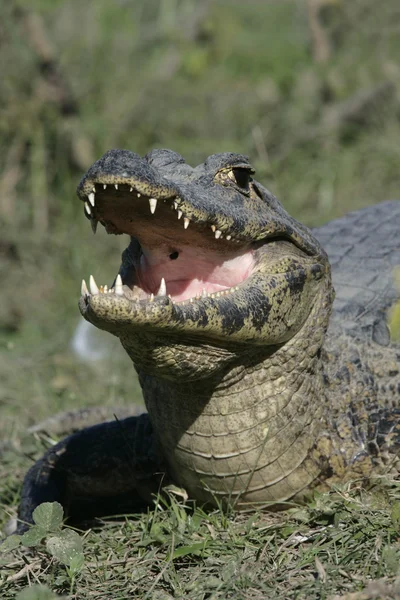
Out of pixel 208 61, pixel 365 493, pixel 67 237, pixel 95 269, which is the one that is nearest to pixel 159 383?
pixel 365 493

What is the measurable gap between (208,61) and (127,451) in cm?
874

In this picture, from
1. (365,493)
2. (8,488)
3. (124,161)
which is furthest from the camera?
(8,488)

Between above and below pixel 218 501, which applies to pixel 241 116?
above

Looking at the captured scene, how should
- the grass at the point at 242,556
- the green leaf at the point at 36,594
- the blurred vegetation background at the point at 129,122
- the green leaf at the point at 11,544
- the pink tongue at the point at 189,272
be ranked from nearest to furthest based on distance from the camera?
the green leaf at the point at 36,594 → the grass at the point at 242,556 → the green leaf at the point at 11,544 → the pink tongue at the point at 189,272 → the blurred vegetation background at the point at 129,122

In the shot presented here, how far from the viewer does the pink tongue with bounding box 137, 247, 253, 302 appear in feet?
9.59

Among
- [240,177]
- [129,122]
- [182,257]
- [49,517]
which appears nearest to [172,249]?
[182,257]

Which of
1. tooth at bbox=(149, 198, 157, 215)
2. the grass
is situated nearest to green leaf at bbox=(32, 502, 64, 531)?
the grass

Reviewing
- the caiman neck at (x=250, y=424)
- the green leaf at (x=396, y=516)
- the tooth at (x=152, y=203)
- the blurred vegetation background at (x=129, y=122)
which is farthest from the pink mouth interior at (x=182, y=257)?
the blurred vegetation background at (x=129, y=122)

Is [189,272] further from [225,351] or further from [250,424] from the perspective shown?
[250,424]

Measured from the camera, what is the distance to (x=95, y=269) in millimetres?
7270

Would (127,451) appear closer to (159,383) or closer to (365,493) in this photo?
(159,383)

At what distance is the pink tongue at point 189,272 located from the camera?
2.92 metres

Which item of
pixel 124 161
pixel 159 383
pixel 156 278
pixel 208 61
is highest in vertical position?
pixel 208 61

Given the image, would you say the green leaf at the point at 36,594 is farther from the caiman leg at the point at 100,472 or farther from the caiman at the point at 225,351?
the caiman leg at the point at 100,472
